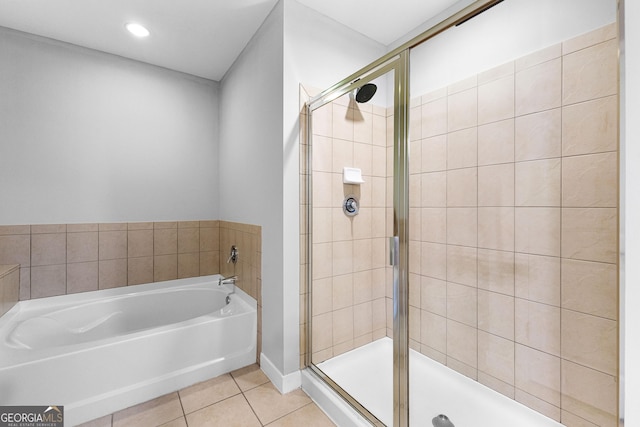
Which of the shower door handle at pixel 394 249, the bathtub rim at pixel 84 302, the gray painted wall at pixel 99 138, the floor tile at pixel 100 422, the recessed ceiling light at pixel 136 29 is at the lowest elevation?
the floor tile at pixel 100 422

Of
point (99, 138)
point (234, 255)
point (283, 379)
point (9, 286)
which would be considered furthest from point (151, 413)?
point (99, 138)

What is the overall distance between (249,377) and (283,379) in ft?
1.02

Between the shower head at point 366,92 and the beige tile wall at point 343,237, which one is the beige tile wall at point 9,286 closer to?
the beige tile wall at point 343,237

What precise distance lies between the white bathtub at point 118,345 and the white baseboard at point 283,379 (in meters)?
0.26

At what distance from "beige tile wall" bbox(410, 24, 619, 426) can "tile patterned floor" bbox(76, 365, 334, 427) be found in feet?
2.60

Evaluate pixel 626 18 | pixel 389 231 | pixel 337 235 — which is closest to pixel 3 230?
pixel 337 235

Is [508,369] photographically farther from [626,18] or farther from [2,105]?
[2,105]

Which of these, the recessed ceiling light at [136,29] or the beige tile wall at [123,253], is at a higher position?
the recessed ceiling light at [136,29]

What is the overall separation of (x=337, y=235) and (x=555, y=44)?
1.46 metres

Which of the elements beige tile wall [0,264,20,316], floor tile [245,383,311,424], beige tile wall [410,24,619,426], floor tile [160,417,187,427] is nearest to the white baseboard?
floor tile [245,383,311,424]

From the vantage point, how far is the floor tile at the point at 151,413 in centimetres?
151

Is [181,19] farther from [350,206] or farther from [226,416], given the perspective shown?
[226,416]

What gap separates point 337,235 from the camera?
5.74ft

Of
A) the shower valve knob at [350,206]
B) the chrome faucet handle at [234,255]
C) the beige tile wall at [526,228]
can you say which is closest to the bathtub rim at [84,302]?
the chrome faucet handle at [234,255]
